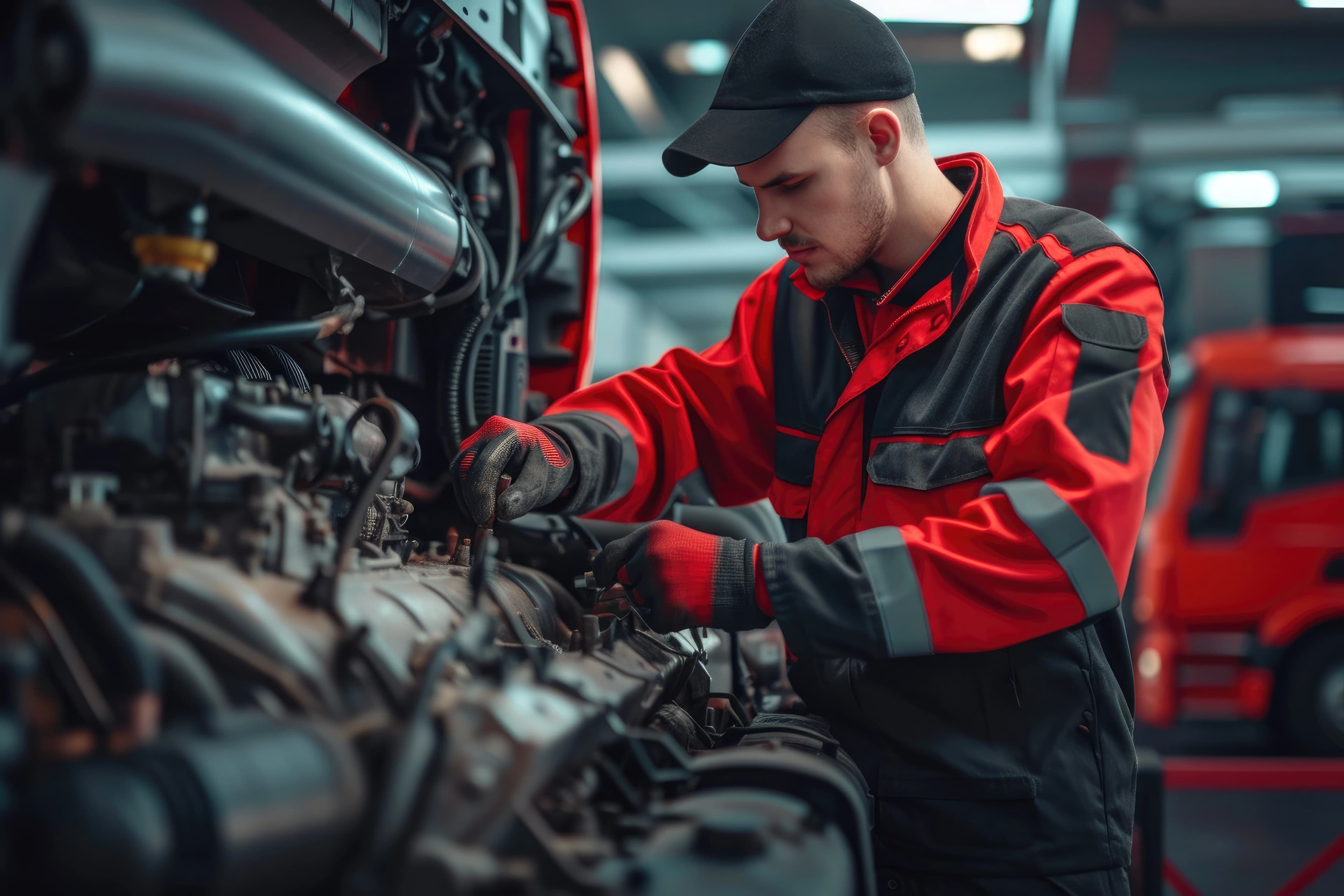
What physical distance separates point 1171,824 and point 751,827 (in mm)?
3544

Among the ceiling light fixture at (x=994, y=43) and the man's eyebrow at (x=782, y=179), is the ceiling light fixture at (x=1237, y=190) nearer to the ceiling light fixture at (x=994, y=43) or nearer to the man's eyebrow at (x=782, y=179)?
the ceiling light fixture at (x=994, y=43)

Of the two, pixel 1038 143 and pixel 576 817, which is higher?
pixel 1038 143

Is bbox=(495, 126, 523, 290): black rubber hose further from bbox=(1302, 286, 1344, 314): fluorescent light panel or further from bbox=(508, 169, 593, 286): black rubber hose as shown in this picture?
bbox=(1302, 286, 1344, 314): fluorescent light panel

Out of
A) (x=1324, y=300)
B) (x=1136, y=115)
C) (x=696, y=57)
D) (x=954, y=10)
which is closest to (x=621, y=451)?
(x=954, y=10)

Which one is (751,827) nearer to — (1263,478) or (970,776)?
(970,776)

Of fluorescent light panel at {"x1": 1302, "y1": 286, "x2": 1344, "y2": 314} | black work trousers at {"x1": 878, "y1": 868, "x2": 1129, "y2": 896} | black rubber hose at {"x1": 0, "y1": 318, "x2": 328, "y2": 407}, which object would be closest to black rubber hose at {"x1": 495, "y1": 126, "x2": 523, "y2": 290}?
black rubber hose at {"x1": 0, "y1": 318, "x2": 328, "y2": 407}

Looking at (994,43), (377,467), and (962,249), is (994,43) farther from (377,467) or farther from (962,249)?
(377,467)

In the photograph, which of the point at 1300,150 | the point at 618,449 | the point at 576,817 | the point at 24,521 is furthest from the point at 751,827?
the point at 1300,150

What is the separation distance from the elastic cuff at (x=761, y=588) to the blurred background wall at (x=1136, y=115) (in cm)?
376

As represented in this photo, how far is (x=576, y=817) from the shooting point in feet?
2.34

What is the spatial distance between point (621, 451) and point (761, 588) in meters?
0.45

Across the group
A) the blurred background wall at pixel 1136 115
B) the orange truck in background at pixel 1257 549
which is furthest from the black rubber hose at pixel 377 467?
the orange truck in background at pixel 1257 549

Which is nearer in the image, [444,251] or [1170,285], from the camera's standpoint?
[444,251]

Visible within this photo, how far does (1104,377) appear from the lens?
1.06 m
